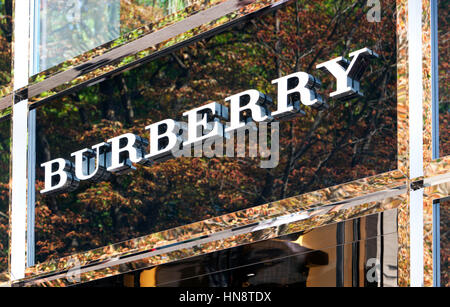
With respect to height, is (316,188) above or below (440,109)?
below

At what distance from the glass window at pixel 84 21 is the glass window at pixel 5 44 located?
0.29 m

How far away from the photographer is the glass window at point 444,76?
4781 mm

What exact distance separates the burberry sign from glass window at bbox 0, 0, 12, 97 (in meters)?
0.88

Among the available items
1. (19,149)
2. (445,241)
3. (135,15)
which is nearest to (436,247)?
(445,241)

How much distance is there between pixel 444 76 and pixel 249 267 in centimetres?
166

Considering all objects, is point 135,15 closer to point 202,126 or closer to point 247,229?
point 202,126

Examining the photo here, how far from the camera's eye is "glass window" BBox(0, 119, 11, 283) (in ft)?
22.2

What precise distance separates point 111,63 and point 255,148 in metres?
1.49

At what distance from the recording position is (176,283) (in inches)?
225

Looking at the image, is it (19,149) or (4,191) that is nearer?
(19,149)

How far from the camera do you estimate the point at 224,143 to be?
5.71m

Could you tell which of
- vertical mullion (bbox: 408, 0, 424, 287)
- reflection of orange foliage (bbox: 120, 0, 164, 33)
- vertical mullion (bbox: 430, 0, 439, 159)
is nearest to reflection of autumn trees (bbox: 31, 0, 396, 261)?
vertical mullion (bbox: 408, 0, 424, 287)

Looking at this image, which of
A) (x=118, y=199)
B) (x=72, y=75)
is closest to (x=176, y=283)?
(x=118, y=199)
